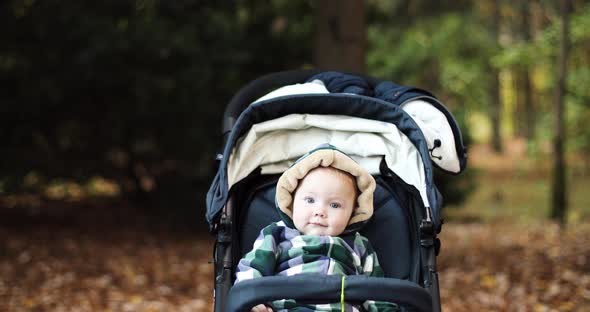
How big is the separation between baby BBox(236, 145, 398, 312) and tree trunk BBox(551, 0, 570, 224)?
25.7ft

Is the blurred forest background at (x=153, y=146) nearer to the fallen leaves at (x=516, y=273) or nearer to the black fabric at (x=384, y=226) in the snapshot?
the fallen leaves at (x=516, y=273)

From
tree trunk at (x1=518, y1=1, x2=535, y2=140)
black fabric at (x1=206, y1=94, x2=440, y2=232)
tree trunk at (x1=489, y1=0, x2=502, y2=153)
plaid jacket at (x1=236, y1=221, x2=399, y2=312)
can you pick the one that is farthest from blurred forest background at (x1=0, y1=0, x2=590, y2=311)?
tree trunk at (x1=489, y1=0, x2=502, y2=153)

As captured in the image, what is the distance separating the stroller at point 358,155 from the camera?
3090mm

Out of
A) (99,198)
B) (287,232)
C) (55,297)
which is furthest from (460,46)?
(287,232)

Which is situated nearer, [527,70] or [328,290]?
[328,290]

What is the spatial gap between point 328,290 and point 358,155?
4.33 feet

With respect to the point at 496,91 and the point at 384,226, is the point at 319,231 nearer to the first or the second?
the point at 384,226

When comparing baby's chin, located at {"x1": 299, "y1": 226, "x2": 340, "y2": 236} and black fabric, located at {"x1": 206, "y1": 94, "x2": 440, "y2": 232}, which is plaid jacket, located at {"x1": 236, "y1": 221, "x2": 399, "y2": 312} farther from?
black fabric, located at {"x1": 206, "y1": 94, "x2": 440, "y2": 232}

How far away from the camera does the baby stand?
2998 millimetres

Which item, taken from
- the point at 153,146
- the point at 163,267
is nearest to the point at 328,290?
the point at 163,267

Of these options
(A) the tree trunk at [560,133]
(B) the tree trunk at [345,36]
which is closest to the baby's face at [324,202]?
(B) the tree trunk at [345,36]

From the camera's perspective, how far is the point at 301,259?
9.94 feet

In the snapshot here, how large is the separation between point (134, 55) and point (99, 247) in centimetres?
231

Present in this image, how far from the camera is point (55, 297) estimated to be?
588cm
